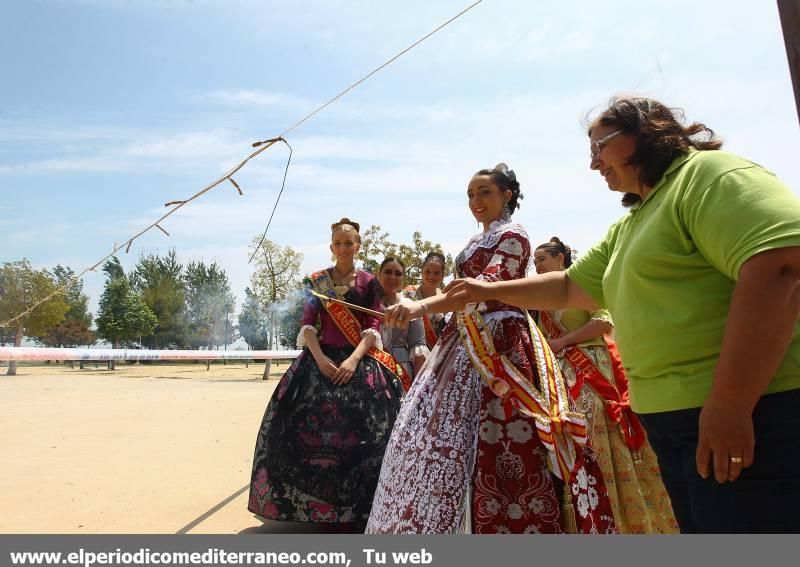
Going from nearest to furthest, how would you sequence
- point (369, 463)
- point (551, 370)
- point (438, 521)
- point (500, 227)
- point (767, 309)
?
point (767, 309) < point (438, 521) < point (551, 370) < point (500, 227) < point (369, 463)

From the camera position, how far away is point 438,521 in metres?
2.47

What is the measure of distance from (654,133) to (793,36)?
2.39 feet

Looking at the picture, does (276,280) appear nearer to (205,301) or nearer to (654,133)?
(654,133)

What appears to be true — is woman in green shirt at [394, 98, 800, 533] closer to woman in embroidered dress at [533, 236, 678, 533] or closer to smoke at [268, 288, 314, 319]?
woman in embroidered dress at [533, 236, 678, 533]

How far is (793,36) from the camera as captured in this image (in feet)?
6.39

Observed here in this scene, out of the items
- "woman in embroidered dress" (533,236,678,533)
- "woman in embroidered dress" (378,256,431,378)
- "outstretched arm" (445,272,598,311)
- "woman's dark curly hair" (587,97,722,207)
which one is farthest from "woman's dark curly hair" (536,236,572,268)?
"woman's dark curly hair" (587,97,722,207)

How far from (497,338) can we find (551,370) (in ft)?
0.97

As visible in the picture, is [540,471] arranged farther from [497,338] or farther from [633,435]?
[633,435]

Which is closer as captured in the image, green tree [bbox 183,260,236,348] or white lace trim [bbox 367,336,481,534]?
white lace trim [bbox 367,336,481,534]

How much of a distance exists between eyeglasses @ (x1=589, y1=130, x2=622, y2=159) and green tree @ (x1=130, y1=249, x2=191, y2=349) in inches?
1792

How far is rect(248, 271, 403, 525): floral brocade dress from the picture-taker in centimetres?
363

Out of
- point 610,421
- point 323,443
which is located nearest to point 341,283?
point 323,443

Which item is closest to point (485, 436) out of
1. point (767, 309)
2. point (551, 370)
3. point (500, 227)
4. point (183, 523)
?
point (551, 370)

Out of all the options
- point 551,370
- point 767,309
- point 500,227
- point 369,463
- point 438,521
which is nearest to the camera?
point 767,309
